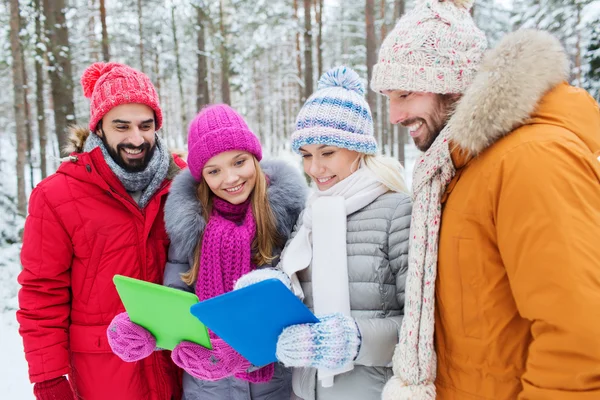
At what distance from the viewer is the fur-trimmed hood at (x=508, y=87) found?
1391 mm

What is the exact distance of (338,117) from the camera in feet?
7.06

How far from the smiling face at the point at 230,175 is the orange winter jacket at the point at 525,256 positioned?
131 cm

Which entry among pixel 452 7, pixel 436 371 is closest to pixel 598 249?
pixel 436 371

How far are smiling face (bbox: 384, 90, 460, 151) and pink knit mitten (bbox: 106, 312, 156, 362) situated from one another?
5.69 feet

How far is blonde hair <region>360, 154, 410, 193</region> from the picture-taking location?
6.90 ft

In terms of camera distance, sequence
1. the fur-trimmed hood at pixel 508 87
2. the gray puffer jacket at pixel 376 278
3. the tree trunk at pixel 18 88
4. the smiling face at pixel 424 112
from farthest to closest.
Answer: the tree trunk at pixel 18 88
the gray puffer jacket at pixel 376 278
the smiling face at pixel 424 112
the fur-trimmed hood at pixel 508 87

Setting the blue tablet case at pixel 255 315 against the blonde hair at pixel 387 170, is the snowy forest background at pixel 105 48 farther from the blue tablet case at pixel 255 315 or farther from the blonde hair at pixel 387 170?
the blue tablet case at pixel 255 315

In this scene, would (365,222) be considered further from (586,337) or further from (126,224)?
(126,224)

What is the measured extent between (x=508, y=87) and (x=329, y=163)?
100cm

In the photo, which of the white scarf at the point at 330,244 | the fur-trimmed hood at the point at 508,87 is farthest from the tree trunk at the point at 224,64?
the fur-trimmed hood at the point at 508,87

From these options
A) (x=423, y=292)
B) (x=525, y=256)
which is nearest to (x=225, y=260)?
(x=423, y=292)

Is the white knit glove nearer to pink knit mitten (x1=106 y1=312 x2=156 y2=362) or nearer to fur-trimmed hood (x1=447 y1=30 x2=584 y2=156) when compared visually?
pink knit mitten (x1=106 y1=312 x2=156 y2=362)

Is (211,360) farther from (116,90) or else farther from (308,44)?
(308,44)

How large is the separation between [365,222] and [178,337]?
1.17 meters
